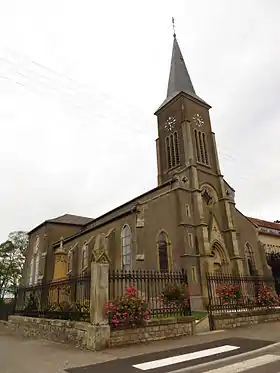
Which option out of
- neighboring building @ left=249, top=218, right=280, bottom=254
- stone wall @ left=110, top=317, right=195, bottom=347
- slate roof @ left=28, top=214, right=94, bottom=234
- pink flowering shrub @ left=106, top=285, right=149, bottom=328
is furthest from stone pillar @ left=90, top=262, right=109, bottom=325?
slate roof @ left=28, top=214, right=94, bottom=234

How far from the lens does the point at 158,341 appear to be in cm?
923

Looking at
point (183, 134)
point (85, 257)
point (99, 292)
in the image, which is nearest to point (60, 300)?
point (99, 292)

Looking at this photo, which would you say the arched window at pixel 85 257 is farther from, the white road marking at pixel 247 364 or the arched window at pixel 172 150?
the white road marking at pixel 247 364

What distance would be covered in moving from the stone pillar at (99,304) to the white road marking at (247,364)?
12.1 feet

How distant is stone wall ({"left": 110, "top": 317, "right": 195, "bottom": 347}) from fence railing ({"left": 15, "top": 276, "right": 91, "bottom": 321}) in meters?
1.43

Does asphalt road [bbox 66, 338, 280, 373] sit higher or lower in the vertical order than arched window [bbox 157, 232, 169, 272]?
lower

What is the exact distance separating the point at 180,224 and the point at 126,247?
14.1 ft

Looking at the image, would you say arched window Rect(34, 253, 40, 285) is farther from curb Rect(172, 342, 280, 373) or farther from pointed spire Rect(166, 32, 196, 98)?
curb Rect(172, 342, 280, 373)

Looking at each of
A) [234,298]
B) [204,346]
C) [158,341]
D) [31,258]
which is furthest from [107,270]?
[31,258]

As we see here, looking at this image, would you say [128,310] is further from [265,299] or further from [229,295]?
[265,299]

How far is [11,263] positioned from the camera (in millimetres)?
40312

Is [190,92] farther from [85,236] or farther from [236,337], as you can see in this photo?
[236,337]

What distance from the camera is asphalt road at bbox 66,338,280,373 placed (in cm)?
572

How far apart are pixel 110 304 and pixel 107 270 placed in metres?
1.03
